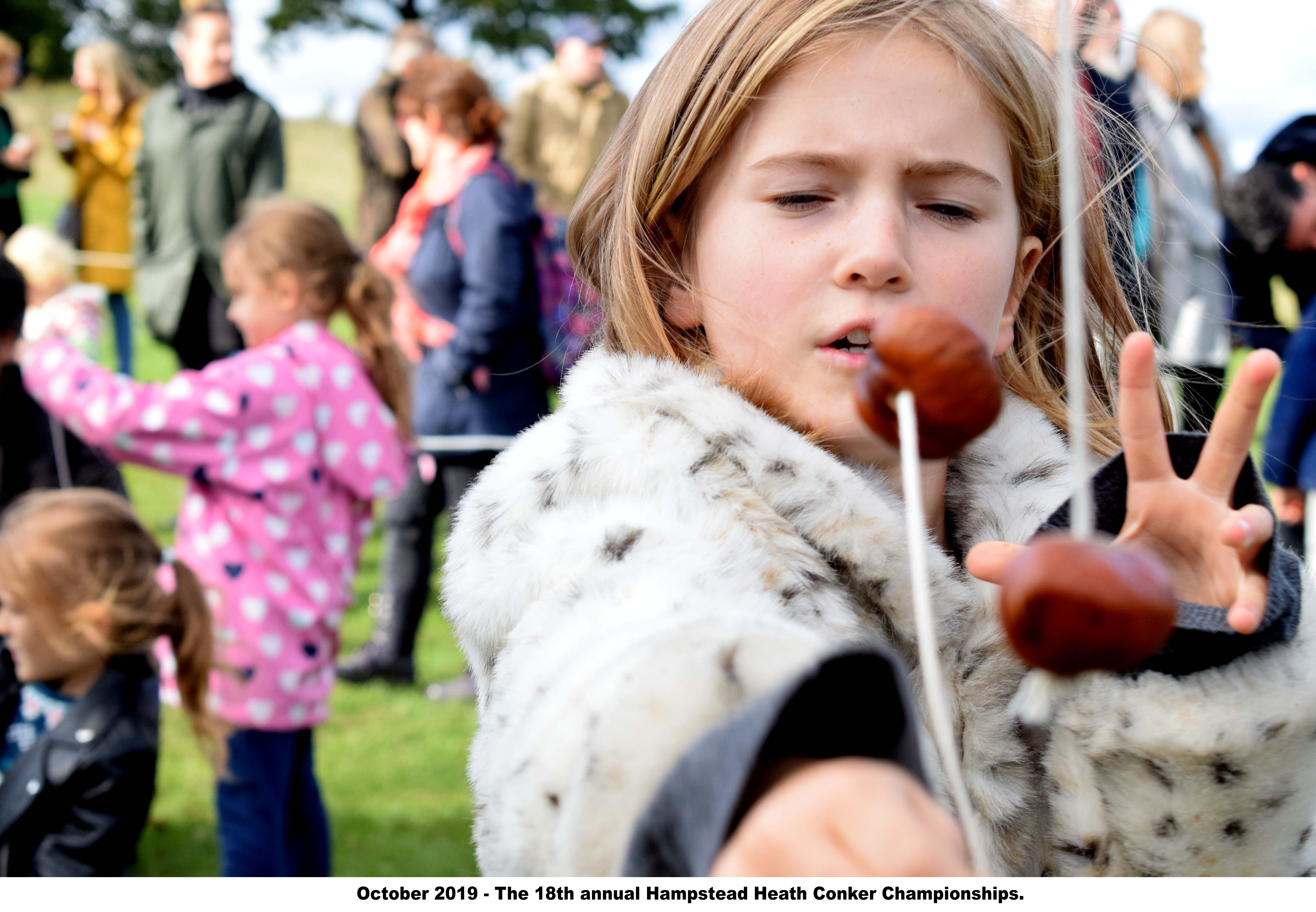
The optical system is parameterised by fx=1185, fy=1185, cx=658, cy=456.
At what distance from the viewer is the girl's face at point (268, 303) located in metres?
3.66

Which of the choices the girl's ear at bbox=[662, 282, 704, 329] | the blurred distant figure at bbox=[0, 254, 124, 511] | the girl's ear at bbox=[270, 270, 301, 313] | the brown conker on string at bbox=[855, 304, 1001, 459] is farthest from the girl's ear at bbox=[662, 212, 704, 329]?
the blurred distant figure at bbox=[0, 254, 124, 511]

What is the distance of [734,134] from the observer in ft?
5.16

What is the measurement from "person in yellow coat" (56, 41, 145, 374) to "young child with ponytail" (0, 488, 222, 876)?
19.3 ft

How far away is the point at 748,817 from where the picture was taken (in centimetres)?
76

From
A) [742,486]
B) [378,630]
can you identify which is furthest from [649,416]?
[378,630]

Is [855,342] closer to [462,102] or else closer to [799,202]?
[799,202]

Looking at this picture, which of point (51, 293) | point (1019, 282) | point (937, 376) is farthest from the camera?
point (51, 293)

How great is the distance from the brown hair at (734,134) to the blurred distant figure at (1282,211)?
3.19 m

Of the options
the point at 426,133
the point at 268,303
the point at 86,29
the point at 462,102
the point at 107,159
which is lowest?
the point at 86,29

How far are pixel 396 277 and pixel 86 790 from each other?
3026 mm

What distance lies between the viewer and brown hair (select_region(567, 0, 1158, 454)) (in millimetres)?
1541

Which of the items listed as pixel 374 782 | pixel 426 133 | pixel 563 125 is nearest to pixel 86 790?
pixel 374 782

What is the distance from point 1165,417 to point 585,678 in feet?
4.99

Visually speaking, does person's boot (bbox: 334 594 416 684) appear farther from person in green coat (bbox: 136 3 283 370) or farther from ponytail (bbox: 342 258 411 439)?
person in green coat (bbox: 136 3 283 370)
